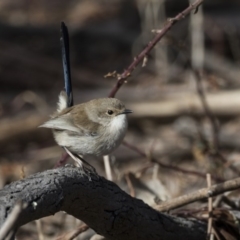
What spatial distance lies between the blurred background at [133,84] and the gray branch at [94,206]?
3.56 feet

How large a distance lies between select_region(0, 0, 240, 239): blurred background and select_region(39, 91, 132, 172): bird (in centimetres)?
100

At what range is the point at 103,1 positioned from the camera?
12422 millimetres

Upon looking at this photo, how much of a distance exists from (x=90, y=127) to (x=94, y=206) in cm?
71

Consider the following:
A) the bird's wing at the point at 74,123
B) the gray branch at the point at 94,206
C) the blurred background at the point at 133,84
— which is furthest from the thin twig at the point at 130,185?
the bird's wing at the point at 74,123

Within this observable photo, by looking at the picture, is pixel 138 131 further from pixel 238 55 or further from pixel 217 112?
pixel 238 55

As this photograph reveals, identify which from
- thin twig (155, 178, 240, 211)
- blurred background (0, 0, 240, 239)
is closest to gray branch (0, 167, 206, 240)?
thin twig (155, 178, 240, 211)

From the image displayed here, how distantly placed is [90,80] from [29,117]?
1.56 metres

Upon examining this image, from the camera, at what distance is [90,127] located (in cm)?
441

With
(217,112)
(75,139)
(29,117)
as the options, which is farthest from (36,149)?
(75,139)

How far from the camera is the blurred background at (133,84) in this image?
7.14m

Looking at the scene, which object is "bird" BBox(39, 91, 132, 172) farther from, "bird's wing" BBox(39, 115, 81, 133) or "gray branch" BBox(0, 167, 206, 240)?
"gray branch" BBox(0, 167, 206, 240)

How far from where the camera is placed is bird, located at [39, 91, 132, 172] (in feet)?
14.1

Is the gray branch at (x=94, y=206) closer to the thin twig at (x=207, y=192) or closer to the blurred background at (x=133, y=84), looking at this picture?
the thin twig at (x=207, y=192)

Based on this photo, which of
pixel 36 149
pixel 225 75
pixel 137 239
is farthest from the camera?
pixel 225 75
